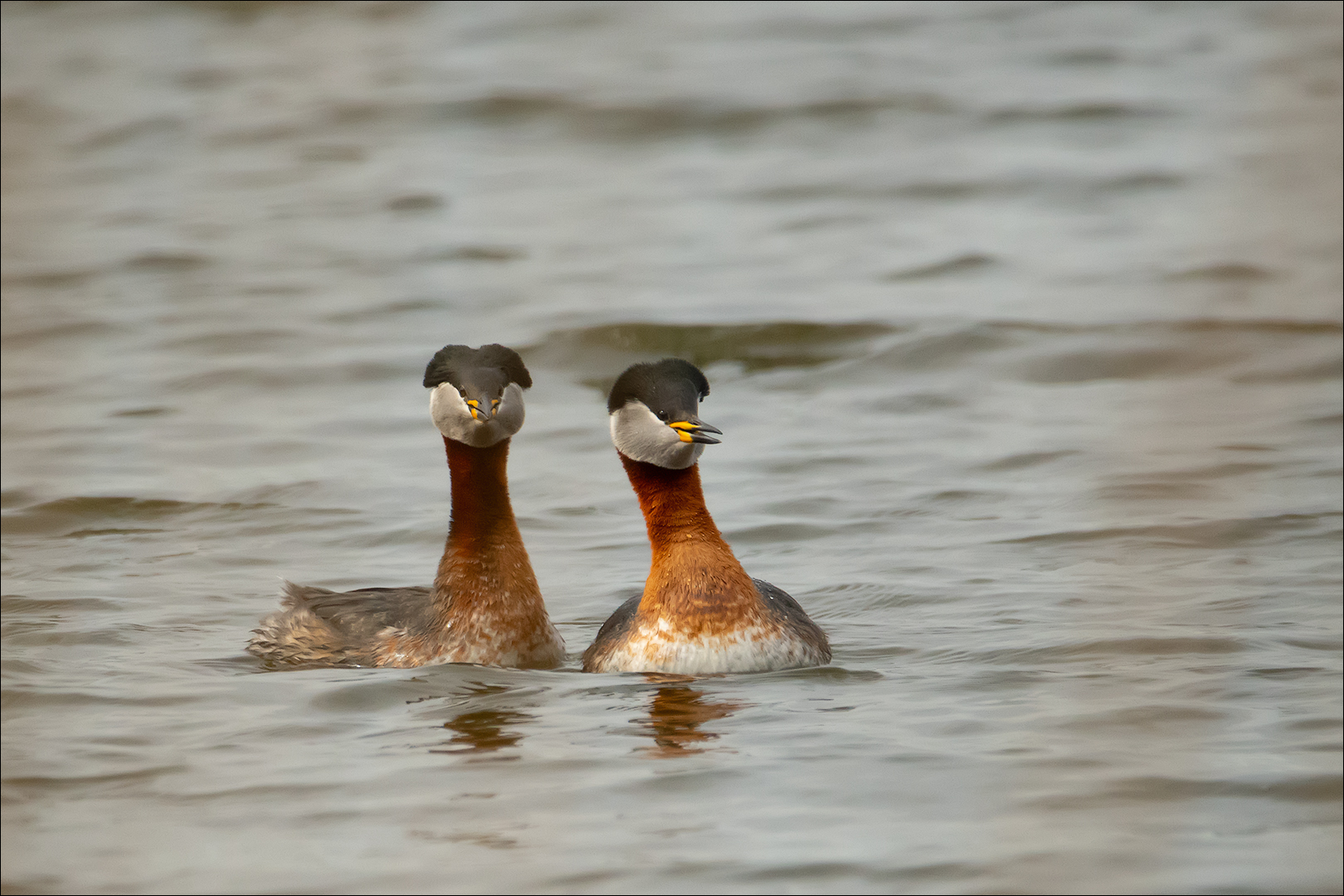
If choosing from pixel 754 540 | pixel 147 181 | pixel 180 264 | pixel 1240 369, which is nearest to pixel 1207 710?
pixel 754 540

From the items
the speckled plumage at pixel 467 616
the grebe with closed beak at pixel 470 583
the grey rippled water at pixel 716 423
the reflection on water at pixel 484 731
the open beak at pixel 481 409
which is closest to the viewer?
the grey rippled water at pixel 716 423

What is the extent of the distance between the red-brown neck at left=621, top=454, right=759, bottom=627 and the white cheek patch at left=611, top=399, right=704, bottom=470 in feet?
0.28

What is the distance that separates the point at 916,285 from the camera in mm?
16703

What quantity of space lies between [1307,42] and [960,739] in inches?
130

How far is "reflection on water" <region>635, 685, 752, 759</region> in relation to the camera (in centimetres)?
629

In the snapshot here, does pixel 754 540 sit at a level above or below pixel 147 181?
below

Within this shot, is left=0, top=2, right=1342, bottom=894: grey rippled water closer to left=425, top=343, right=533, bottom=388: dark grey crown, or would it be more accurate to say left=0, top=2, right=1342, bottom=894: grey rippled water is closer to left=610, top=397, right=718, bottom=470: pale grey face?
left=610, top=397, right=718, bottom=470: pale grey face

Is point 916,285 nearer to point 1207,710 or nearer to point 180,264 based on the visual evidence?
point 180,264

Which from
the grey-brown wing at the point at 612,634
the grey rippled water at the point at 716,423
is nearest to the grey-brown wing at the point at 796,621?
the grey rippled water at the point at 716,423

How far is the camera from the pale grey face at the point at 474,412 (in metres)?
7.34

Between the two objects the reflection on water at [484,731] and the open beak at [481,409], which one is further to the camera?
the open beak at [481,409]

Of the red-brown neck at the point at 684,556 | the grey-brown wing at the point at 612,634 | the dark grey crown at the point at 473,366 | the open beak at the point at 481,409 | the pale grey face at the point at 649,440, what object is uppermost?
the dark grey crown at the point at 473,366

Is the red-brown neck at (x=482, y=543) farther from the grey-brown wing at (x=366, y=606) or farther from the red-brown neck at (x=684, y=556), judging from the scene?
the red-brown neck at (x=684, y=556)

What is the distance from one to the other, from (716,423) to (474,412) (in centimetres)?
639
